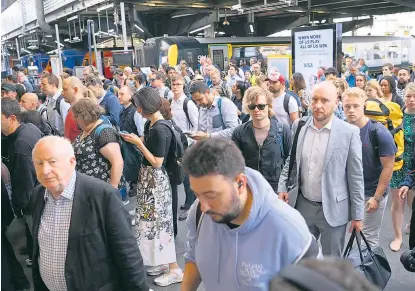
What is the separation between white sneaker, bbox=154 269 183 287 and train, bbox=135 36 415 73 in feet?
40.4

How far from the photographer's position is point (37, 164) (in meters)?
2.08

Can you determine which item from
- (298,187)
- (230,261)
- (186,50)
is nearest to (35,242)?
(230,261)

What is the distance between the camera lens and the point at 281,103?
503cm

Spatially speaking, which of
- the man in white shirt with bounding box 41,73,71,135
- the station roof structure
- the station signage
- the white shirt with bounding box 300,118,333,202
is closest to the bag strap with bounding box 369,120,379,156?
the white shirt with bounding box 300,118,333,202

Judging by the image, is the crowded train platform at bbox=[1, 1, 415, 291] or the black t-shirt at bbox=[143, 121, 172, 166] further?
the black t-shirt at bbox=[143, 121, 172, 166]

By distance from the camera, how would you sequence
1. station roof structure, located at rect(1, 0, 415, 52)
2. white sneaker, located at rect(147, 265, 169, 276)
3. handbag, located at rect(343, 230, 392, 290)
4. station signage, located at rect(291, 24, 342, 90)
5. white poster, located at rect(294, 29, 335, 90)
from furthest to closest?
1. station roof structure, located at rect(1, 0, 415, 52)
2. white poster, located at rect(294, 29, 335, 90)
3. station signage, located at rect(291, 24, 342, 90)
4. white sneaker, located at rect(147, 265, 169, 276)
5. handbag, located at rect(343, 230, 392, 290)

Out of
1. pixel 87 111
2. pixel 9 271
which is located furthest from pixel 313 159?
pixel 9 271

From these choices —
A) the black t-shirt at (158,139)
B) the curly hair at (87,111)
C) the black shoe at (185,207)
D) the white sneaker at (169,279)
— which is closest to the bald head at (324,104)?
the black t-shirt at (158,139)

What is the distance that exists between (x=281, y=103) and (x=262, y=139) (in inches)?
72.2

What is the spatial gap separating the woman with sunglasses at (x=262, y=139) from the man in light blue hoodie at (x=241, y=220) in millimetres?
1830

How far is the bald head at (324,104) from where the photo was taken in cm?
269

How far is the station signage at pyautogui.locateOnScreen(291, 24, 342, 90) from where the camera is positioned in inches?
296

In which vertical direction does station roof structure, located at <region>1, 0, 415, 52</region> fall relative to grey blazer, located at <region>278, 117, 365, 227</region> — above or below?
above

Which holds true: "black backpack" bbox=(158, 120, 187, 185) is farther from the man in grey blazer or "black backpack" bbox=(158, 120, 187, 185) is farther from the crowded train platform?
the man in grey blazer
